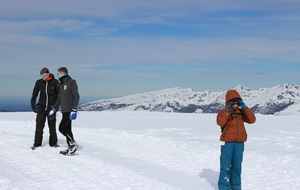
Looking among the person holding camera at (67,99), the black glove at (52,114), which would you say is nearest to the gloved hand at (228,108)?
the person holding camera at (67,99)

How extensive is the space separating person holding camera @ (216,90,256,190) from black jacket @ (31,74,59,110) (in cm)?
594

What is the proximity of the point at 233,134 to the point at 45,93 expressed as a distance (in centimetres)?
624

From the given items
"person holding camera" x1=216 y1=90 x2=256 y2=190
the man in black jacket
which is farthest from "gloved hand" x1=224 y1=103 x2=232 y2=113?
the man in black jacket

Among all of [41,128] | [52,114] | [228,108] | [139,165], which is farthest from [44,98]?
[228,108]

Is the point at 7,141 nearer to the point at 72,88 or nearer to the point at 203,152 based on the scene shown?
the point at 72,88

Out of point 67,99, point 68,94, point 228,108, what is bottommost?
point 228,108

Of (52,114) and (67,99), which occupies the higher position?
(67,99)

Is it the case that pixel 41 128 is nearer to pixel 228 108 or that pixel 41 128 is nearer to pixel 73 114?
pixel 73 114

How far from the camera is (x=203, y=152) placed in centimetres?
918

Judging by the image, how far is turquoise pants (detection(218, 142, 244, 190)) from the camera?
5535mm

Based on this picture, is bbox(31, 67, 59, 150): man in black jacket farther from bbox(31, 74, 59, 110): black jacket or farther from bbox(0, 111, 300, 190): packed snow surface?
bbox(0, 111, 300, 190): packed snow surface

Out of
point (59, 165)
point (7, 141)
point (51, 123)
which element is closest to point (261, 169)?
point (59, 165)

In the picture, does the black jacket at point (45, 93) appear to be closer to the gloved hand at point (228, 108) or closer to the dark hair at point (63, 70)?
the dark hair at point (63, 70)

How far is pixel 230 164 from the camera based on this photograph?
563 cm
